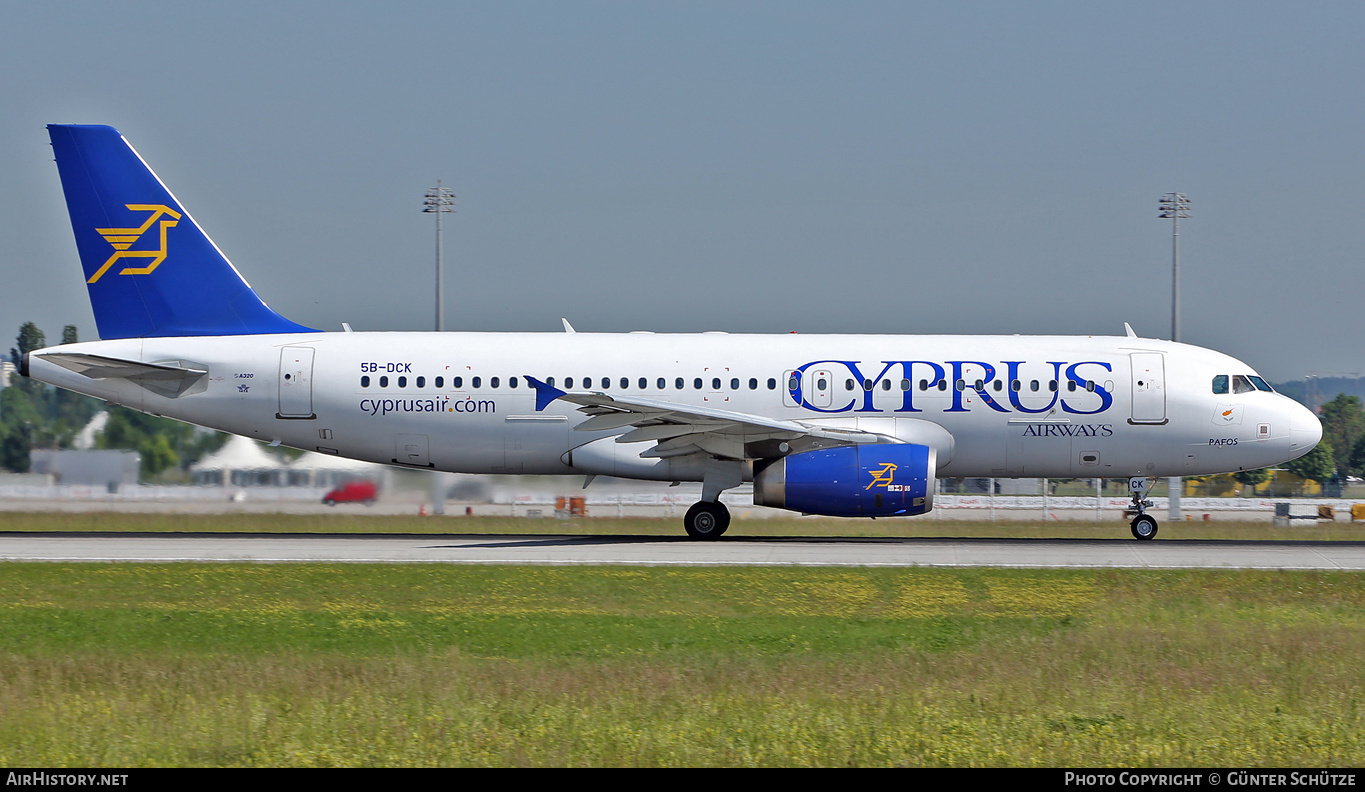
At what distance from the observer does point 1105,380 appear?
80.2 feet

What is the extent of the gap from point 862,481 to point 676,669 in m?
11.3

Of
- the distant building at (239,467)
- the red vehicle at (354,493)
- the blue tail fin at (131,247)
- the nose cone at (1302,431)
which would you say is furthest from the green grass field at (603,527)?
the blue tail fin at (131,247)

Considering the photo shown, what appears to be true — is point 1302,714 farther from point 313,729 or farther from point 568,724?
point 313,729

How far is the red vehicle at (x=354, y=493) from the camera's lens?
29.3 metres

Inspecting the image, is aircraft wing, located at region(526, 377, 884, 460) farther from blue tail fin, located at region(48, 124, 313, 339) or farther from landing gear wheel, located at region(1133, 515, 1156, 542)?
blue tail fin, located at region(48, 124, 313, 339)

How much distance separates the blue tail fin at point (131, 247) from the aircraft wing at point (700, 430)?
6697mm

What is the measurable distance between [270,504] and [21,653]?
63.6 ft

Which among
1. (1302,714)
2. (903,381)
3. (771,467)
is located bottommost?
(1302,714)

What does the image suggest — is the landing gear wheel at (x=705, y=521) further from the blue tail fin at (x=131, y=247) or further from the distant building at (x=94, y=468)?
the distant building at (x=94, y=468)

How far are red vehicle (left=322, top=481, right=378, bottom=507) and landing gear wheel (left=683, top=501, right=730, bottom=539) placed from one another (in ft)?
28.7

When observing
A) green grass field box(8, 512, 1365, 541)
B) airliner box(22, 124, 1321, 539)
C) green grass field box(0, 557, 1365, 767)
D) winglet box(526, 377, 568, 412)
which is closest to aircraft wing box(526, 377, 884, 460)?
winglet box(526, 377, 568, 412)

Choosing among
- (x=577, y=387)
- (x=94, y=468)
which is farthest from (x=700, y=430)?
(x=94, y=468)

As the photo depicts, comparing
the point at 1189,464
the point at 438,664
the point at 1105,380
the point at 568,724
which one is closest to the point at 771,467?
the point at 1105,380

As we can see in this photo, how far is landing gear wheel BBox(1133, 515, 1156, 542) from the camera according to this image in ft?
82.0
